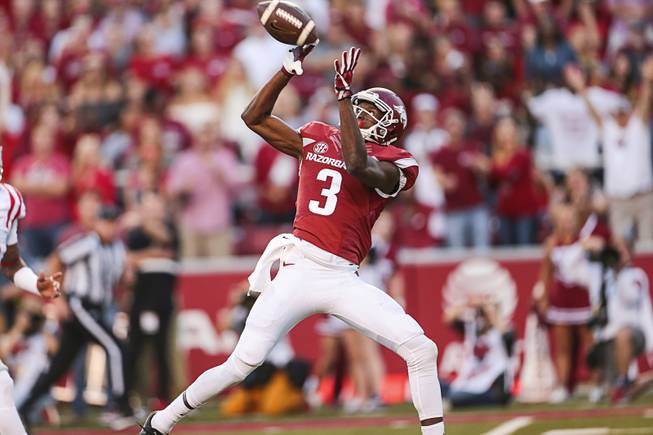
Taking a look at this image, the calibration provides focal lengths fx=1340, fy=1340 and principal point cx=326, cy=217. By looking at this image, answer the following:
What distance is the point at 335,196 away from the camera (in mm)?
6957

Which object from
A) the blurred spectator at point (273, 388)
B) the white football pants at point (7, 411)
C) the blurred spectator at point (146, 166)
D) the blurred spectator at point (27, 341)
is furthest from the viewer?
the blurred spectator at point (146, 166)

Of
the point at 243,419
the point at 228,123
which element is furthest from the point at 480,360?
the point at 228,123

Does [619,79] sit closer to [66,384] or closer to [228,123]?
[228,123]

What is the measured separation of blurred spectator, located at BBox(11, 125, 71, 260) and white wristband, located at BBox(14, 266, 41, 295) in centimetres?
510

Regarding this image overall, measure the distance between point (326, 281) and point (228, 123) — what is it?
693 cm

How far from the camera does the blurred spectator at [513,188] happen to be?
12180 mm

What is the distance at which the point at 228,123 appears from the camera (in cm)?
1357

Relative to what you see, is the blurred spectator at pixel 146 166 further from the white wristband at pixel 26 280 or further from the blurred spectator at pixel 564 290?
the white wristband at pixel 26 280

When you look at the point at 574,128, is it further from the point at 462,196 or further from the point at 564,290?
the point at 564,290

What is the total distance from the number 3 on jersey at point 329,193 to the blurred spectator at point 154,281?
414 centimetres

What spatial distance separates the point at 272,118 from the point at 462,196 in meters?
5.30

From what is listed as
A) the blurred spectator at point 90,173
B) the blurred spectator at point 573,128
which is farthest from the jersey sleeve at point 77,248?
the blurred spectator at point 573,128

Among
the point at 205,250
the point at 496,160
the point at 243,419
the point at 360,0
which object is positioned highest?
the point at 360,0

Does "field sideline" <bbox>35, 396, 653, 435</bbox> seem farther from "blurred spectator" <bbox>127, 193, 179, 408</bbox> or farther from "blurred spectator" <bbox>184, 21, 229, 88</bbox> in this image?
"blurred spectator" <bbox>184, 21, 229, 88</bbox>
